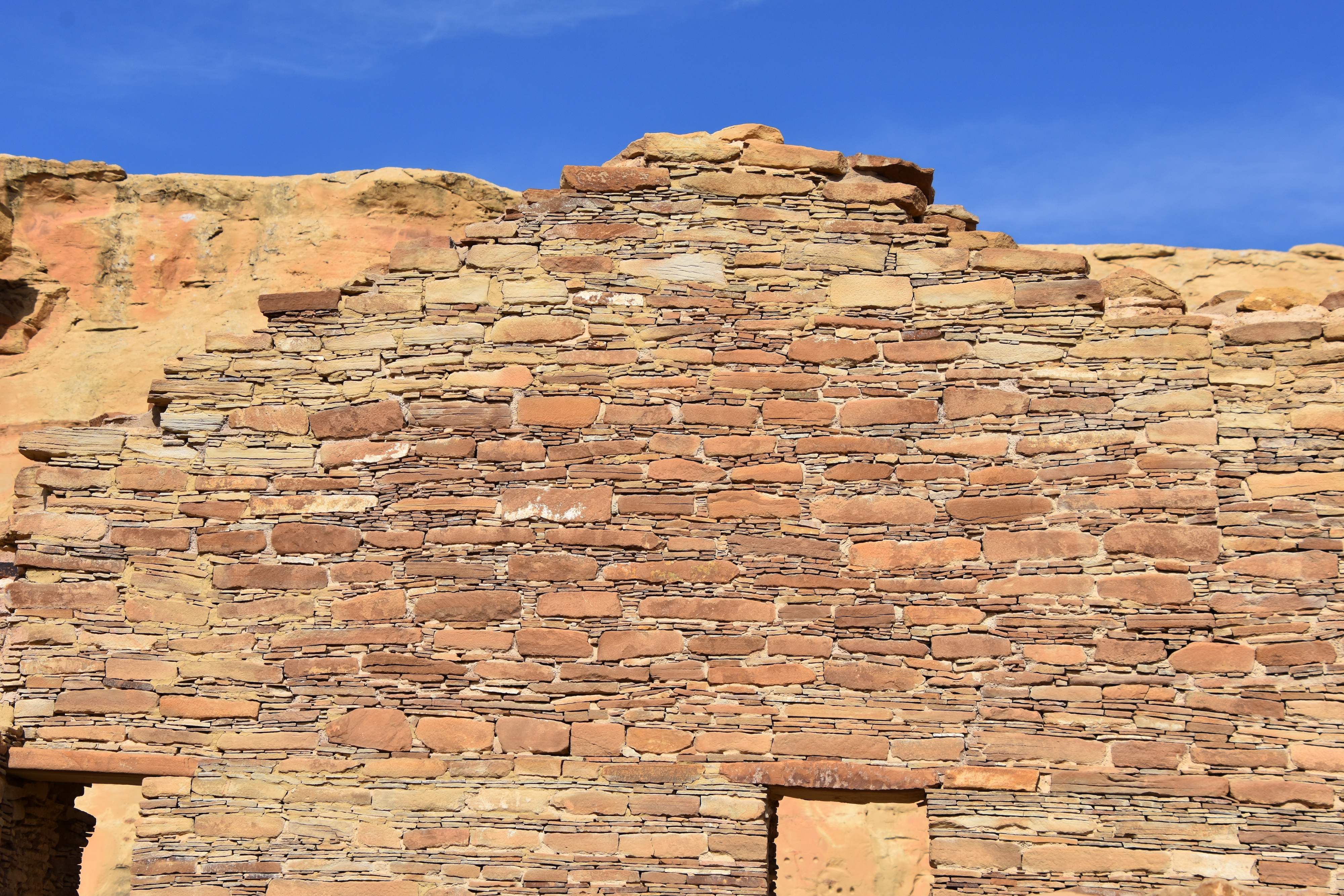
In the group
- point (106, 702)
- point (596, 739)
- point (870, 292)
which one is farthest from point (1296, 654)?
point (106, 702)

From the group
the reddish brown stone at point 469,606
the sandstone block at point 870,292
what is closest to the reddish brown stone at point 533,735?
the reddish brown stone at point 469,606

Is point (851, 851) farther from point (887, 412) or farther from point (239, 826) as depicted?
point (239, 826)

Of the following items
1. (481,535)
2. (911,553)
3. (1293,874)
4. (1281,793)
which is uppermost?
(481,535)

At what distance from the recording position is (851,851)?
41.3 ft

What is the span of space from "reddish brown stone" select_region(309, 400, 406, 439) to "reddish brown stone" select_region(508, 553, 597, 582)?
1022mm

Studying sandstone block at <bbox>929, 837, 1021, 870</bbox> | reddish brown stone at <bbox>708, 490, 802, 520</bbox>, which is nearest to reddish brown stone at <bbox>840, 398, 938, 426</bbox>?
reddish brown stone at <bbox>708, 490, 802, 520</bbox>

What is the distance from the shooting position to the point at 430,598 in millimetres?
→ 6414

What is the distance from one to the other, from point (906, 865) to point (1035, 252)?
779cm

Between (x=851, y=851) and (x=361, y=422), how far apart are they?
800 centimetres

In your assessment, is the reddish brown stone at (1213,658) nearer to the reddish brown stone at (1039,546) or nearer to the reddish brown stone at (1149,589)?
the reddish brown stone at (1149,589)

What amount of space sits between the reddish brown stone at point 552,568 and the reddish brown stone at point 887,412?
1544 millimetres

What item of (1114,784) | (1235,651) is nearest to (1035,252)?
(1235,651)

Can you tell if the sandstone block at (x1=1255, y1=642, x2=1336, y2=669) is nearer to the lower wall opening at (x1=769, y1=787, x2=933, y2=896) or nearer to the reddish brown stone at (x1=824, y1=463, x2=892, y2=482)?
the reddish brown stone at (x1=824, y1=463, x2=892, y2=482)

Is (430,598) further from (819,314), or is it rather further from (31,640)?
(819,314)
